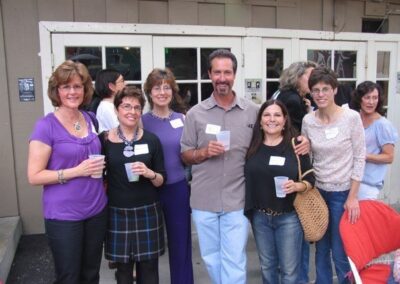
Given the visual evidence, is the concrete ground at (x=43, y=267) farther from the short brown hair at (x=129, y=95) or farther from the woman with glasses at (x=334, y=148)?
the short brown hair at (x=129, y=95)

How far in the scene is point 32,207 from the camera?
400 centimetres

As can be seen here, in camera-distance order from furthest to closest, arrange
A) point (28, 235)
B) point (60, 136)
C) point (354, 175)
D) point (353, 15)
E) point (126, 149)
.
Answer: point (353, 15), point (28, 235), point (354, 175), point (126, 149), point (60, 136)

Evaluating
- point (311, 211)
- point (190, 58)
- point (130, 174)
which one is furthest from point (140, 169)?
point (190, 58)

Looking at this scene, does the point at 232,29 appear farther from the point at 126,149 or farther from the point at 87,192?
the point at 87,192

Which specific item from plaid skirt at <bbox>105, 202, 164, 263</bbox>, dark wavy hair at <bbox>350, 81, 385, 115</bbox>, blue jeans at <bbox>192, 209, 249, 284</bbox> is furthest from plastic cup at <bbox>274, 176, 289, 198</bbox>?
dark wavy hair at <bbox>350, 81, 385, 115</bbox>

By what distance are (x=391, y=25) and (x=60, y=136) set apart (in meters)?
4.40

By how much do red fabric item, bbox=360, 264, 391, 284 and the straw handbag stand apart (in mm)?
324

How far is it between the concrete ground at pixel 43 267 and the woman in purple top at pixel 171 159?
759mm

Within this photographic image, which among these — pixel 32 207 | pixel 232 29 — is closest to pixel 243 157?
pixel 232 29

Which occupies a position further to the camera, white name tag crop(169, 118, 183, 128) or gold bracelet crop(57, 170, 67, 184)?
white name tag crop(169, 118, 183, 128)

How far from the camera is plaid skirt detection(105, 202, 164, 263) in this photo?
236cm

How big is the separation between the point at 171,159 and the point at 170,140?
124 mm

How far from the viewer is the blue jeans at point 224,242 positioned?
94.6 inches

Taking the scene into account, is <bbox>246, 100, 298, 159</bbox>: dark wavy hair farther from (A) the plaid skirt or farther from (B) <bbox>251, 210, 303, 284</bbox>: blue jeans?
(A) the plaid skirt
